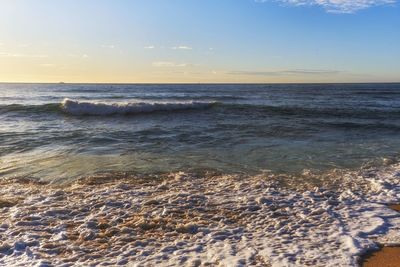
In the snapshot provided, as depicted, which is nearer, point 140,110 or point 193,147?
point 193,147

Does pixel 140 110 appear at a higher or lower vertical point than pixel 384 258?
higher

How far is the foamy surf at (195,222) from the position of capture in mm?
4301

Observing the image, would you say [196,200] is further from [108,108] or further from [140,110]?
[108,108]

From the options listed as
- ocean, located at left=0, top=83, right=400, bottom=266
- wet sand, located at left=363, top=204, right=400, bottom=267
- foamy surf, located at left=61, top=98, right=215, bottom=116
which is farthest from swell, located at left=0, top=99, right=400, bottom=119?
wet sand, located at left=363, top=204, right=400, bottom=267

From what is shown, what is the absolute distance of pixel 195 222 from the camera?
5.33 m

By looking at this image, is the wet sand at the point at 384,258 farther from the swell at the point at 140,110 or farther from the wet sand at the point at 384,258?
the swell at the point at 140,110

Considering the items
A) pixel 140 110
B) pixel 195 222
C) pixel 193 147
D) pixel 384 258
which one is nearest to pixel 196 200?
pixel 195 222

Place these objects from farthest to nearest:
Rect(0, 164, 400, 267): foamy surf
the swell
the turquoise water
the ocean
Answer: the swell < the turquoise water < the ocean < Rect(0, 164, 400, 267): foamy surf

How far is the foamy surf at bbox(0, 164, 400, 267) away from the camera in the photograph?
4301 millimetres

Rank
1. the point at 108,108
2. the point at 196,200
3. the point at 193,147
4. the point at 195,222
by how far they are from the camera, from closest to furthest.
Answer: the point at 195,222 < the point at 196,200 < the point at 193,147 < the point at 108,108

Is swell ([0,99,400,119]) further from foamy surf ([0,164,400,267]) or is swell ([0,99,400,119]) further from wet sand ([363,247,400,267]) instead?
wet sand ([363,247,400,267])

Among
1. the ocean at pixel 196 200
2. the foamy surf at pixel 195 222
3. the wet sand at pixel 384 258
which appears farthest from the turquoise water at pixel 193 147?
the wet sand at pixel 384 258

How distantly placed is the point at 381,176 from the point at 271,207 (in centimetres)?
334

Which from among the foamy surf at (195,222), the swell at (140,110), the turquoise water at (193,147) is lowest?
the foamy surf at (195,222)
